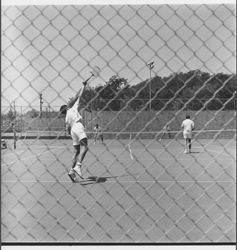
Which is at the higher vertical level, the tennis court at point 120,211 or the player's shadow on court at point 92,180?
the tennis court at point 120,211


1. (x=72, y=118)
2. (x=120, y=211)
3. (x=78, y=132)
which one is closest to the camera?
(x=120, y=211)

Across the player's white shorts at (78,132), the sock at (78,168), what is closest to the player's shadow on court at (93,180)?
the sock at (78,168)

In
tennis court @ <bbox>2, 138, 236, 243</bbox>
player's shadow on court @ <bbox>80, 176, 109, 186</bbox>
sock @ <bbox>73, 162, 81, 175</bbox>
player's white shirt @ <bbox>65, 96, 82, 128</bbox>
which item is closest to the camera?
tennis court @ <bbox>2, 138, 236, 243</bbox>

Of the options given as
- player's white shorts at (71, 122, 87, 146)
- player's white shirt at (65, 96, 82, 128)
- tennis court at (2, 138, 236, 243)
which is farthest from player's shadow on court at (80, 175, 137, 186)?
player's white shirt at (65, 96, 82, 128)

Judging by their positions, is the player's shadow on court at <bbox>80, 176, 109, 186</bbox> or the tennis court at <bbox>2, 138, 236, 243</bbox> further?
the player's shadow on court at <bbox>80, 176, 109, 186</bbox>

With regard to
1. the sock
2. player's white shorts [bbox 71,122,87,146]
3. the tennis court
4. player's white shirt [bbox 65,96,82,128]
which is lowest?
the tennis court

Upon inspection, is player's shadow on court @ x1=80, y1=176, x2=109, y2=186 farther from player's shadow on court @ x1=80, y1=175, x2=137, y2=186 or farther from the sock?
the sock

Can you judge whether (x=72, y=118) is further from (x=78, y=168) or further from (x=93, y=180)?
(x=93, y=180)

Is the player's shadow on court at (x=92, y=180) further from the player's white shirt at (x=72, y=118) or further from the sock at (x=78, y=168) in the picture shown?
the player's white shirt at (x=72, y=118)

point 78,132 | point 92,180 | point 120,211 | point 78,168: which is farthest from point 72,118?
point 120,211

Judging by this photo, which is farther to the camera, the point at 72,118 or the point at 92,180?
the point at 92,180

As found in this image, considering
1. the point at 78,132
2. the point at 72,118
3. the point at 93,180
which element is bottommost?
the point at 93,180

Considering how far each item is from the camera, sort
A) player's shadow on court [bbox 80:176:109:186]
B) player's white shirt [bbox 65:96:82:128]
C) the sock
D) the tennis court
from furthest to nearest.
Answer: the sock
player's shadow on court [bbox 80:176:109:186]
player's white shirt [bbox 65:96:82:128]
the tennis court

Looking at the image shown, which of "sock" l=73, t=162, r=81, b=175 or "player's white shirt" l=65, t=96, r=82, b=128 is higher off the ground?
"player's white shirt" l=65, t=96, r=82, b=128
